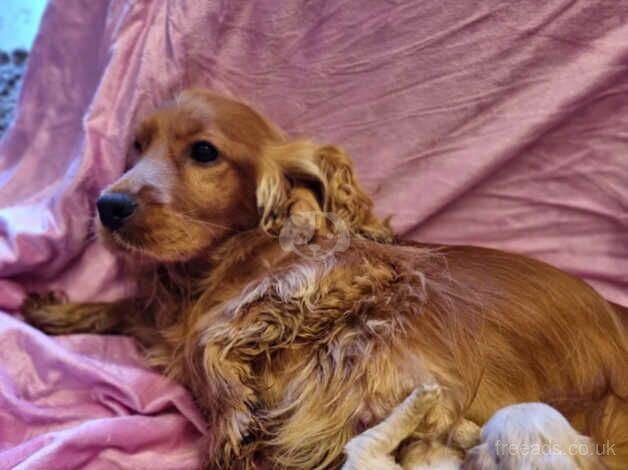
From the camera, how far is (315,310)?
116cm

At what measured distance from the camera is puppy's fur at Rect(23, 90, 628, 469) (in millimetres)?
1066

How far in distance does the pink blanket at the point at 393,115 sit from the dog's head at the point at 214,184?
16cm

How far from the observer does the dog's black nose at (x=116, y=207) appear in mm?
1239

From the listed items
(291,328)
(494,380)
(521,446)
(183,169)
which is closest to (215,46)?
(183,169)

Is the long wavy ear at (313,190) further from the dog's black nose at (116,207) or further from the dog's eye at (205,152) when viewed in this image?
the dog's black nose at (116,207)

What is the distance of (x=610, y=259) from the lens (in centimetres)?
147

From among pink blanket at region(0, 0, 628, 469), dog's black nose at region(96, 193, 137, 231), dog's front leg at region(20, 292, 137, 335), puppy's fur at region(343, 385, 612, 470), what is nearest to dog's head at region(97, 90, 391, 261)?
dog's black nose at region(96, 193, 137, 231)

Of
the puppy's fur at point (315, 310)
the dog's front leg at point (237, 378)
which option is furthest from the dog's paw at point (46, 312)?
the dog's front leg at point (237, 378)

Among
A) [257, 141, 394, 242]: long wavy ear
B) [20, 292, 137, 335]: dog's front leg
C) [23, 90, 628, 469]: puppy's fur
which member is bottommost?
[20, 292, 137, 335]: dog's front leg

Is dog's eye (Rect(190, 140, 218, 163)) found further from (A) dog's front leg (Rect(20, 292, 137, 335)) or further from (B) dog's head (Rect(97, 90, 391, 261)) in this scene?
(A) dog's front leg (Rect(20, 292, 137, 335))

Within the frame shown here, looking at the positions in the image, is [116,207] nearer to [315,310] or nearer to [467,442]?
[315,310]

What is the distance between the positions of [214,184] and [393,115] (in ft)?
1.51

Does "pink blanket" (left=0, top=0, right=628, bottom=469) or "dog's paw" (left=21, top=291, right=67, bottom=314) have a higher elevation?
"pink blanket" (left=0, top=0, right=628, bottom=469)

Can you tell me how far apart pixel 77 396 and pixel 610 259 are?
1.15 m
